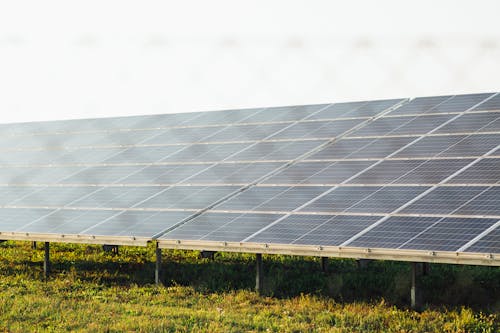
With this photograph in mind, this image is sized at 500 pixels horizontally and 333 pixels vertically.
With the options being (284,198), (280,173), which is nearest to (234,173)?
(280,173)

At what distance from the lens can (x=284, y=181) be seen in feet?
68.3

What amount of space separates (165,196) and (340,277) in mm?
5922

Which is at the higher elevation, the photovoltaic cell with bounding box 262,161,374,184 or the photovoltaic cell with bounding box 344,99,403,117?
the photovoltaic cell with bounding box 344,99,403,117

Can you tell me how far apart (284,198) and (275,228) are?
193cm

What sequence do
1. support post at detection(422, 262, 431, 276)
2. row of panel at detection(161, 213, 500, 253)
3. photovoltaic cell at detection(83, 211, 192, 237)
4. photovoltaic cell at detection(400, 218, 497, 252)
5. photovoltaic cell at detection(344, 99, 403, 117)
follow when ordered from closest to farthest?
photovoltaic cell at detection(400, 218, 497, 252) → row of panel at detection(161, 213, 500, 253) → photovoltaic cell at detection(83, 211, 192, 237) → support post at detection(422, 262, 431, 276) → photovoltaic cell at detection(344, 99, 403, 117)

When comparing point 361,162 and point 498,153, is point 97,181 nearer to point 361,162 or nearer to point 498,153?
point 361,162

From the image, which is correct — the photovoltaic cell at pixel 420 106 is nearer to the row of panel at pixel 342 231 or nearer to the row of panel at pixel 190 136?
the row of panel at pixel 190 136

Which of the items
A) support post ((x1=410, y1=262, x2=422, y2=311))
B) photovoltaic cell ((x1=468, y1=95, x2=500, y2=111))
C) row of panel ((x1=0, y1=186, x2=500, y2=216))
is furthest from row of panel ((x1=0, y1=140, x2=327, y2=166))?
support post ((x1=410, y1=262, x2=422, y2=311))

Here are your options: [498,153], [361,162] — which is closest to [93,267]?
[361,162]

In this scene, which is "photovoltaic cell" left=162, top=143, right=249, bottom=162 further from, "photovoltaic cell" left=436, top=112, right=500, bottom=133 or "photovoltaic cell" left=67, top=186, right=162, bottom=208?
"photovoltaic cell" left=436, top=112, right=500, bottom=133

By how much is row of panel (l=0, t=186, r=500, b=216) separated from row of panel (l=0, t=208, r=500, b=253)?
46 centimetres

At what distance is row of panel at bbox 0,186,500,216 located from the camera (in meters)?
17.1

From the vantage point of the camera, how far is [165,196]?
71.1 ft

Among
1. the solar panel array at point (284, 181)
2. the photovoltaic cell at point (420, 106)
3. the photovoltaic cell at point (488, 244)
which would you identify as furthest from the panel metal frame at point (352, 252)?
the photovoltaic cell at point (420, 106)
